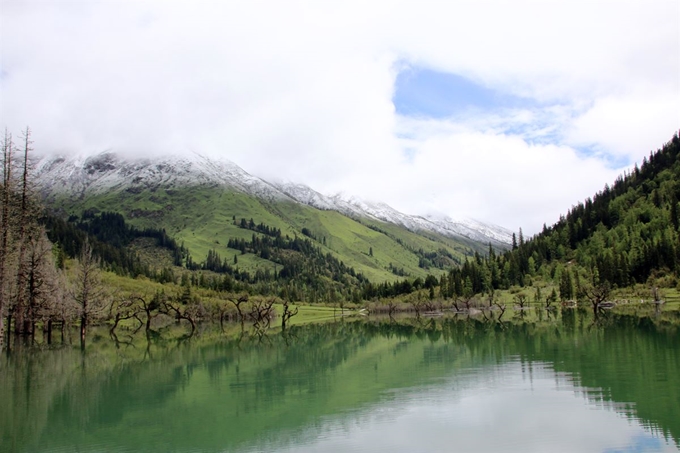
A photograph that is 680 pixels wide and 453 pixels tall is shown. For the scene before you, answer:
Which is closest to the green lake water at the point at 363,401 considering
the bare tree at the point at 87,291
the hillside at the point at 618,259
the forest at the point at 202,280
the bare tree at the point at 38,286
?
the forest at the point at 202,280

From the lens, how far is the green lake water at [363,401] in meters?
20.4

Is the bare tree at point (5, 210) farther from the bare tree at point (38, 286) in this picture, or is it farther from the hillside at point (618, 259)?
the hillside at point (618, 259)

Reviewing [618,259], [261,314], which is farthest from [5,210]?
[618,259]

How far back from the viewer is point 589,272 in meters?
159

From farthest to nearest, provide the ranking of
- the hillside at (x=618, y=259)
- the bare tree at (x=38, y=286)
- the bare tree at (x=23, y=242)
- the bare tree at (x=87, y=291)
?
the hillside at (x=618, y=259)
the bare tree at (x=87, y=291)
the bare tree at (x=38, y=286)
the bare tree at (x=23, y=242)

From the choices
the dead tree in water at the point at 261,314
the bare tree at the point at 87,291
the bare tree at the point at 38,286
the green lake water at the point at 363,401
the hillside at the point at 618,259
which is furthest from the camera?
the hillside at the point at 618,259

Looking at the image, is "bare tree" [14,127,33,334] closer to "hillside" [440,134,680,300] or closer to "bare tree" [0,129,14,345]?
"bare tree" [0,129,14,345]

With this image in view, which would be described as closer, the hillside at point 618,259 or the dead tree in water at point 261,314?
the dead tree in water at point 261,314

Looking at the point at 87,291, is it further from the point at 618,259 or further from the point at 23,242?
the point at 618,259

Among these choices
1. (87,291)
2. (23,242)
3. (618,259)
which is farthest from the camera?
(618,259)

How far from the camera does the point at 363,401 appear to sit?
27906 millimetres

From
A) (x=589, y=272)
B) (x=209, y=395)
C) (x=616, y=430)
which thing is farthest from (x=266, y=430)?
(x=589, y=272)

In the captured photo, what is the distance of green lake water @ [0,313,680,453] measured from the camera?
66.8 ft

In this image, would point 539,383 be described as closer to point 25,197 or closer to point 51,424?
point 51,424
